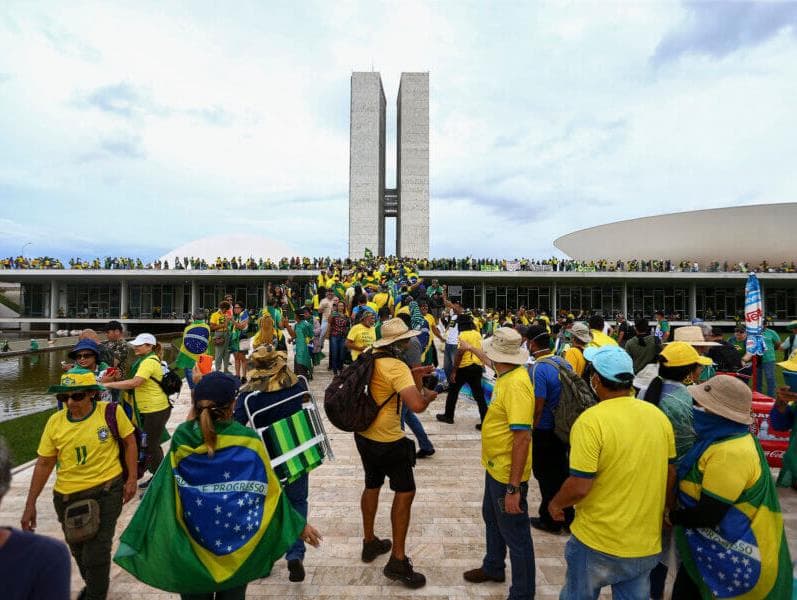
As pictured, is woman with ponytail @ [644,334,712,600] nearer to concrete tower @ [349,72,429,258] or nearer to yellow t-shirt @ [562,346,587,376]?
yellow t-shirt @ [562,346,587,376]

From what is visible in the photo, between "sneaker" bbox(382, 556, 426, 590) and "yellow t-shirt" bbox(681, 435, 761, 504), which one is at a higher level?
"yellow t-shirt" bbox(681, 435, 761, 504)

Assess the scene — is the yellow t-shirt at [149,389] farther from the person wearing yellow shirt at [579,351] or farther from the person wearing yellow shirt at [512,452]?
the person wearing yellow shirt at [579,351]

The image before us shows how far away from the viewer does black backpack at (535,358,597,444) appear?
11.2ft

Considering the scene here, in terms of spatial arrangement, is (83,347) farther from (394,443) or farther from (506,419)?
(506,419)

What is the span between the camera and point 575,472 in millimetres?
2092

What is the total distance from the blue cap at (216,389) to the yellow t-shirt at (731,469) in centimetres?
214

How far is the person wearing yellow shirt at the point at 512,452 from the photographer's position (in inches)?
104

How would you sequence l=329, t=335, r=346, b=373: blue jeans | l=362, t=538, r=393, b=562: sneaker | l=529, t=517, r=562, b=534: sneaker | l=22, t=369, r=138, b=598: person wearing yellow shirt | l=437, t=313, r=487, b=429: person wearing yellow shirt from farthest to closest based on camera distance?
l=329, t=335, r=346, b=373: blue jeans < l=437, t=313, r=487, b=429: person wearing yellow shirt < l=529, t=517, r=562, b=534: sneaker < l=362, t=538, r=393, b=562: sneaker < l=22, t=369, r=138, b=598: person wearing yellow shirt

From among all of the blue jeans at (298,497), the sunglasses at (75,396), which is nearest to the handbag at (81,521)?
the sunglasses at (75,396)

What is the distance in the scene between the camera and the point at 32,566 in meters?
1.16

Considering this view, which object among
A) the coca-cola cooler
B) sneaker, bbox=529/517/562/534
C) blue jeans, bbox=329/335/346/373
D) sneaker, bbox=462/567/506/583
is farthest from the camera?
blue jeans, bbox=329/335/346/373

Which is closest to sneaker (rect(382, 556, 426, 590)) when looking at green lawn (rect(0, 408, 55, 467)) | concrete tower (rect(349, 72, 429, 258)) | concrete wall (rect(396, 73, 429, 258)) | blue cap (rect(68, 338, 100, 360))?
blue cap (rect(68, 338, 100, 360))

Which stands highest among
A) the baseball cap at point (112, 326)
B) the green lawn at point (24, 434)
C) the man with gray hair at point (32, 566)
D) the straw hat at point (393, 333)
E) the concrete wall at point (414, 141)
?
the concrete wall at point (414, 141)

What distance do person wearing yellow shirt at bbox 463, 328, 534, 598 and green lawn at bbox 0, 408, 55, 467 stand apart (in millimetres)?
6476
